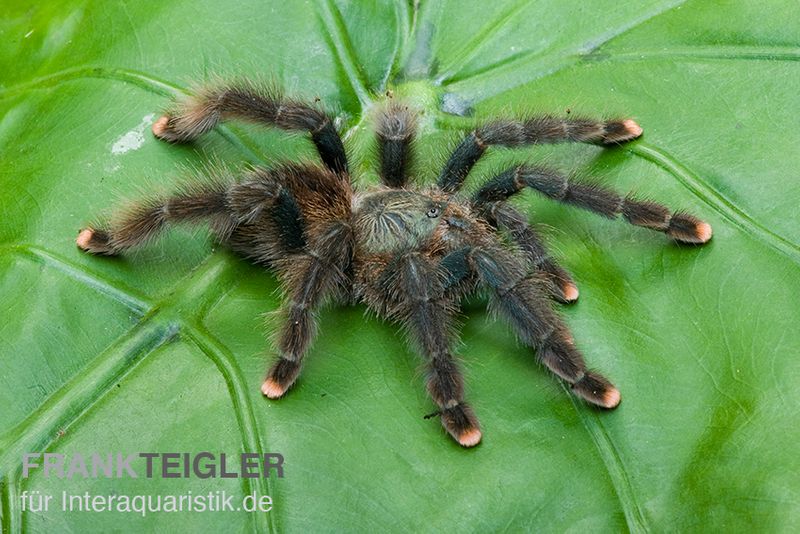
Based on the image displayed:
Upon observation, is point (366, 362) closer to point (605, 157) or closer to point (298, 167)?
point (298, 167)

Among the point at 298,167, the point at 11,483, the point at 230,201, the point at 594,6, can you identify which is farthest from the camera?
the point at 594,6

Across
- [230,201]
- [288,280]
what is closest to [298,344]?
[288,280]

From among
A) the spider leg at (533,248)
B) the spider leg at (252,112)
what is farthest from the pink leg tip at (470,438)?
the spider leg at (252,112)

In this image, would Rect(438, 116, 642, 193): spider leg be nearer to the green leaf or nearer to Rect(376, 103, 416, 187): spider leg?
the green leaf

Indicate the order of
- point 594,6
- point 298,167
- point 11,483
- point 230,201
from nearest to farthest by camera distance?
1. point 11,483
2. point 230,201
3. point 298,167
4. point 594,6

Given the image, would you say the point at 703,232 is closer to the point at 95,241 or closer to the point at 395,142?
the point at 395,142

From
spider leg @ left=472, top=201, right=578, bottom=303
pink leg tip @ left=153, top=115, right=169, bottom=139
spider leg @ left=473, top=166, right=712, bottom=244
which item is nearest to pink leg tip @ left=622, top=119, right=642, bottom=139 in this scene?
spider leg @ left=473, top=166, right=712, bottom=244

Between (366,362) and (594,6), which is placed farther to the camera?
(594,6)

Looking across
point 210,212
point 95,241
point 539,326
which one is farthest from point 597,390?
point 95,241
